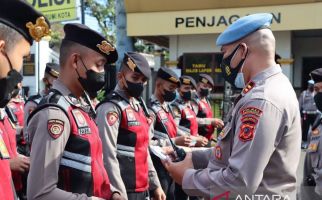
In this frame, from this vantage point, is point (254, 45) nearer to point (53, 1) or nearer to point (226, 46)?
point (226, 46)

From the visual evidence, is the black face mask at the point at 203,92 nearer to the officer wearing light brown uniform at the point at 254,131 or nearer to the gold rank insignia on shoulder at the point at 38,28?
the officer wearing light brown uniform at the point at 254,131

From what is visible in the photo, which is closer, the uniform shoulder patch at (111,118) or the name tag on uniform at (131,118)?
the uniform shoulder patch at (111,118)

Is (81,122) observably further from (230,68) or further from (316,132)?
(316,132)

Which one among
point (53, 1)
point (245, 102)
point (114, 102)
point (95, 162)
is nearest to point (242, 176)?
point (245, 102)

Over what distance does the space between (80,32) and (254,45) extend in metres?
1.15

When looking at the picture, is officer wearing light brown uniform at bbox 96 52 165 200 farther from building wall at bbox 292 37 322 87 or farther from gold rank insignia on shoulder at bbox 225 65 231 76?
building wall at bbox 292 37 322 87

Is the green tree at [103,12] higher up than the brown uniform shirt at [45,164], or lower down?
higher up

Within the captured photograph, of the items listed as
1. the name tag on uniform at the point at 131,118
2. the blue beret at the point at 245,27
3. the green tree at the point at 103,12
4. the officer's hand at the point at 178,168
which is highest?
the green tree at the point at 103,12

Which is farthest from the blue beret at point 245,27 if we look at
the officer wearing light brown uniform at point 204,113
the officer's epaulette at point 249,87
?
the officer wearing light brown uniform at point 204,113

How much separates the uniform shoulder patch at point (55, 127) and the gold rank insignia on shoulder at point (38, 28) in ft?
1.76

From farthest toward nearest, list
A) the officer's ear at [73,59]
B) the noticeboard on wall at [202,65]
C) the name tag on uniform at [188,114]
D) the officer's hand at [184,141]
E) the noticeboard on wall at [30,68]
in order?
1. the noticeboard on wall at [30,68]
2. the noticeboard on wall at [202,65]
3. the name tag on uniform at [188,114]
4. the officer's hand at [184,141]
5. the officer's ear at [73,59]

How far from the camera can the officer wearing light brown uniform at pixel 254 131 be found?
199 cm

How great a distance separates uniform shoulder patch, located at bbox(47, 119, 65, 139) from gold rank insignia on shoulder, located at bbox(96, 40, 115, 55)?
647 mm

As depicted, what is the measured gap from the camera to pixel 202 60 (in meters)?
14.1
